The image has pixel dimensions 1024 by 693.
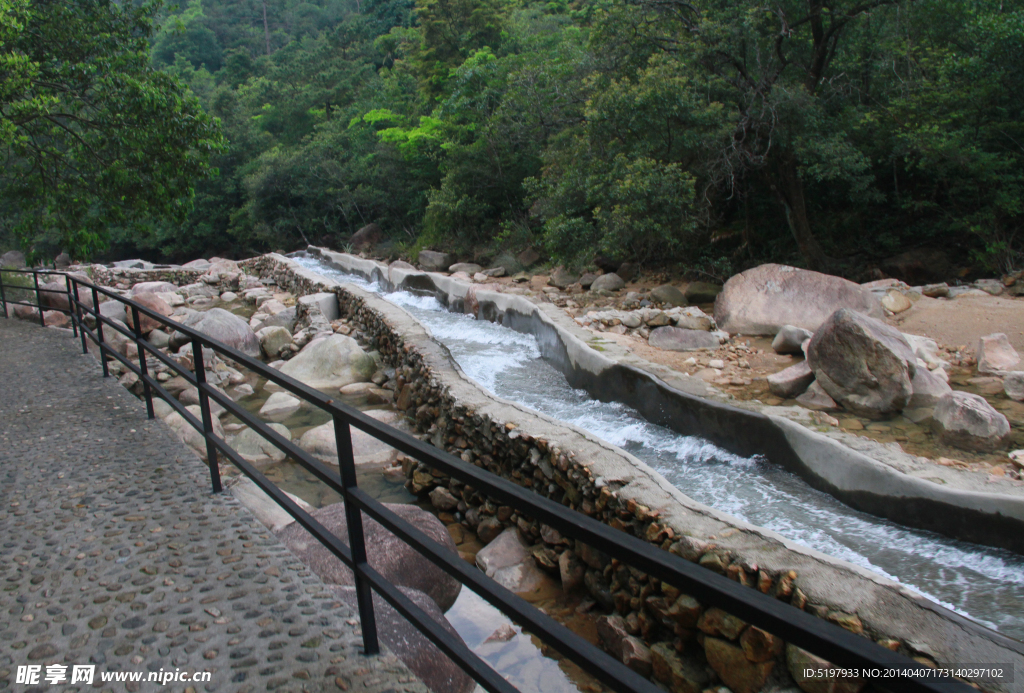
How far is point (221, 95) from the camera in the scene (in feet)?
112

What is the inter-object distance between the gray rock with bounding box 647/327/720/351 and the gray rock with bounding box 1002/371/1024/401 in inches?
120

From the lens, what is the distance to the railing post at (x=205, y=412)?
3.20 m

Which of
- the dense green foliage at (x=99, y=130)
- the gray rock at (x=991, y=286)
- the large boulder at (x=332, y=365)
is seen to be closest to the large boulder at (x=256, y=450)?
the large boulder at (x=332, y=365)

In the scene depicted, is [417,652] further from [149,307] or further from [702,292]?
[149,307]

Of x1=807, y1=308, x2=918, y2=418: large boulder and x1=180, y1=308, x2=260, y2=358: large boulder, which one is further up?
x1=807, y1=308, x2=918, y2=418: large boulder

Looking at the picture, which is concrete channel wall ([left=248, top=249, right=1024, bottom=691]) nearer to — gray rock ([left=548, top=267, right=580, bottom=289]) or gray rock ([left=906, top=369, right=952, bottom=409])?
gray rock ([left=906, top=369, right=952, bottom=409])

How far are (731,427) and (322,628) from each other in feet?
14.1

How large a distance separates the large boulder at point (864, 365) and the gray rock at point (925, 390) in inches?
3.5

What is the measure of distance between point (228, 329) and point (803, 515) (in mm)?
9345

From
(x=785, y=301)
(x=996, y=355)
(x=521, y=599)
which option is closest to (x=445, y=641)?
(x=521, y=599)

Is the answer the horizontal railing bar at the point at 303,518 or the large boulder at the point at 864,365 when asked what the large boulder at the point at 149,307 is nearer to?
the horizontal railing bar at the point at 303,518

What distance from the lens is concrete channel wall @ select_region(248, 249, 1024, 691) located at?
277cm

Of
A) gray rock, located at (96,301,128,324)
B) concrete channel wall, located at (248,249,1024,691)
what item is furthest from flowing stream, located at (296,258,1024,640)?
gray rock, located at (96,301,128,324)

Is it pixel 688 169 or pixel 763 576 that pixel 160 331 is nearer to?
pixel 688 169
